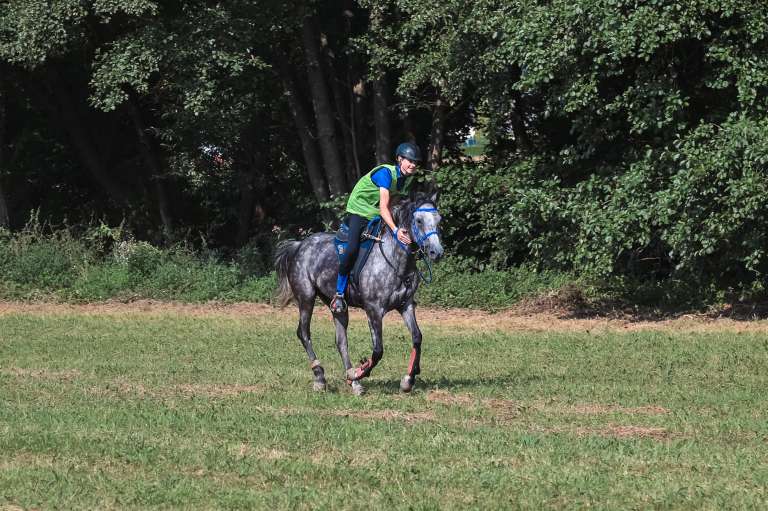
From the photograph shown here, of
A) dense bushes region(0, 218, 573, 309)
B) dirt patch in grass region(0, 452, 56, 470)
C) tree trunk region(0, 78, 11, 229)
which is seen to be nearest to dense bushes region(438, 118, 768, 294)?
dense bushes region(0, 218, 573, 309)

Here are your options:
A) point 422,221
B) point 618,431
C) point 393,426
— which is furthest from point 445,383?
point 618,431

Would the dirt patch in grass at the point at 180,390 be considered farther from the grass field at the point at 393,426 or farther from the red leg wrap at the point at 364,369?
the red leg wrap at the point at 364,369

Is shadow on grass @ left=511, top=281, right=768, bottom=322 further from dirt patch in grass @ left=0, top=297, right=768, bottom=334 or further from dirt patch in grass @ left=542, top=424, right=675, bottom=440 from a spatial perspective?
dirt patch in grass @ left=542, top=424, right=675, bottom=440

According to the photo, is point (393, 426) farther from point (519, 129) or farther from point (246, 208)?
point (246, 208)

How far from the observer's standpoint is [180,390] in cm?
1487

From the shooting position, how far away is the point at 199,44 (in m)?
25.2

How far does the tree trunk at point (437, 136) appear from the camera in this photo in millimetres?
28469

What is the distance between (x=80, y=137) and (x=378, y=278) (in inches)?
785

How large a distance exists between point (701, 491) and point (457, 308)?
16.4 metres

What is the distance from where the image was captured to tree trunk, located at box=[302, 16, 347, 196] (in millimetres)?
28703

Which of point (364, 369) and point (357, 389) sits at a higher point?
point (364, 369)

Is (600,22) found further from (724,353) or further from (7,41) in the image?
(7,41)

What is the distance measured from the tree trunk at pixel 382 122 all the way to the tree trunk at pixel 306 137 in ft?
6.07

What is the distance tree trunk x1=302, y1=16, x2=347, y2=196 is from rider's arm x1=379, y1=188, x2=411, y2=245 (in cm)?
1507
